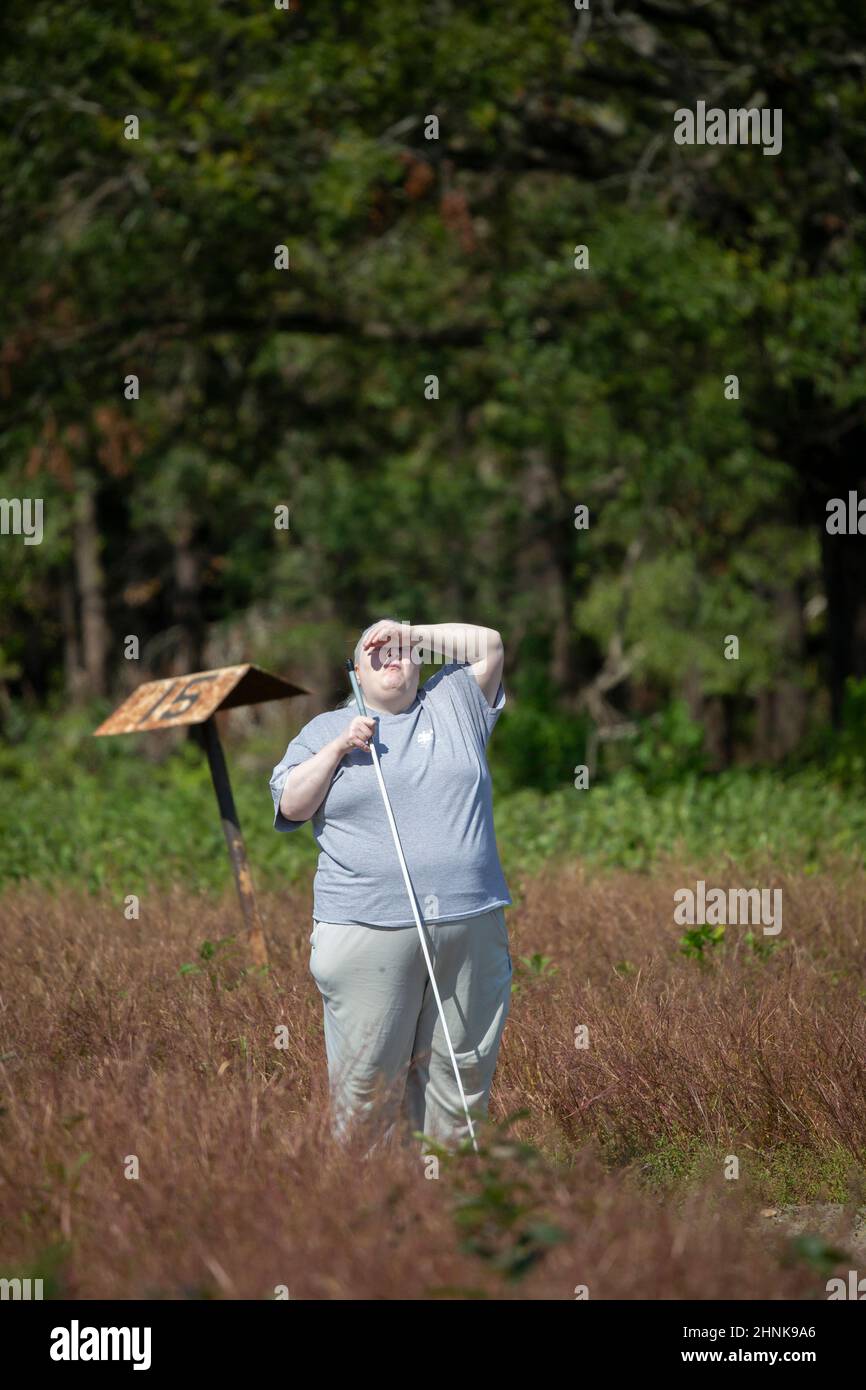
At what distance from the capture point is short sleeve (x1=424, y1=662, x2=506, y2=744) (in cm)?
496

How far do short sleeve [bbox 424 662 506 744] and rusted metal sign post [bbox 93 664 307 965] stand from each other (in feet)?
7.32

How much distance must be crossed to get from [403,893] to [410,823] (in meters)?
0.21

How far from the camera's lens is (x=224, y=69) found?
572 inches

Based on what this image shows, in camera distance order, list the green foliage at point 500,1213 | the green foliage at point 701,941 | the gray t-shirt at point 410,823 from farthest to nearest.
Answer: the green foliage at point 701,941
the gray t-shirt at point 410,823
the green foliage at point 500,1213

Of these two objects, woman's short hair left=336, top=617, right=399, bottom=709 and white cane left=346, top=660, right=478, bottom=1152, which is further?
woman's short hair left=336, top=617, right=399, bottom=709

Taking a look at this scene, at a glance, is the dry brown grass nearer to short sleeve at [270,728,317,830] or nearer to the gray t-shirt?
the gray t-shirt

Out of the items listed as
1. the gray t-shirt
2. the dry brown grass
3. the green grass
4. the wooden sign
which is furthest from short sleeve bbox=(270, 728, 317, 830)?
the green grass

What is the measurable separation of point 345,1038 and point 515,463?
17665 millimetres

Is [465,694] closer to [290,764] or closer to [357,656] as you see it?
[357,656]

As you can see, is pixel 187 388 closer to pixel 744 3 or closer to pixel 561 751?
pixel 561 751

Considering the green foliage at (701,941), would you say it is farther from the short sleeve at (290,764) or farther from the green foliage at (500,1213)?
the green foliage at (500,1213)

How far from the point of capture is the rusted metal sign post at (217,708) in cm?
724

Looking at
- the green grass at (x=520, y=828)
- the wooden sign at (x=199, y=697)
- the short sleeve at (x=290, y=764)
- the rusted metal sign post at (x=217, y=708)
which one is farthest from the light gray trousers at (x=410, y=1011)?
the green grass at (x=520, y=828)

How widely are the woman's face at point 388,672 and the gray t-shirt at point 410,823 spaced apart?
0.08 metres
